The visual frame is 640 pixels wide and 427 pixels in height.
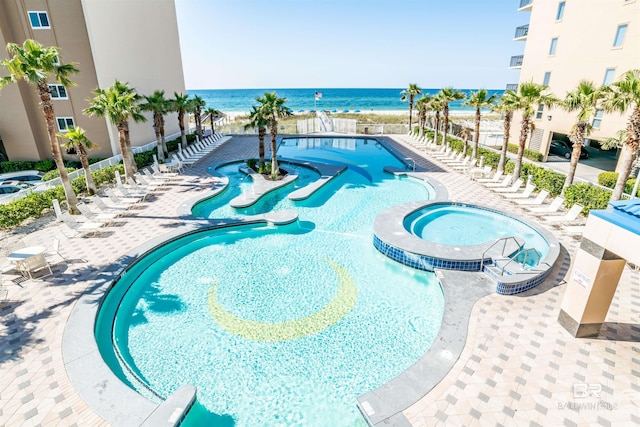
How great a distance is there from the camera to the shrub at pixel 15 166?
22438 millimetres

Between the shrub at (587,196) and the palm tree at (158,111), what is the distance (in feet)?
82.4

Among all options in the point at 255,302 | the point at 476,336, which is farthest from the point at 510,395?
the point at 255,302

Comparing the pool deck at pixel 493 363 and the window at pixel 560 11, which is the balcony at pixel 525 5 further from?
the pool deck at pixel 493 363

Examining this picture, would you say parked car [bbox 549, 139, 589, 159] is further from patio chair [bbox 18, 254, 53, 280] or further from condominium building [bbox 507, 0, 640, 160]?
patio chair [bbox 18, 254, 53, 280]

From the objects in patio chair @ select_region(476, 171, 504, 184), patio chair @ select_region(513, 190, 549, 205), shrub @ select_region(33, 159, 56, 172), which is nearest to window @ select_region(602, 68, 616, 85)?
patio chair @ select_region(476, 171, 504, 184)

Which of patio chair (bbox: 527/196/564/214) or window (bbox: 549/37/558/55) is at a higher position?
window (bbox: 549/37/558/55)

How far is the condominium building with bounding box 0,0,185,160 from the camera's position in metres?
21.1

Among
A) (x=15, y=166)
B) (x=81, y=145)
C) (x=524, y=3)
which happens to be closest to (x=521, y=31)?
(x=524, y=3)

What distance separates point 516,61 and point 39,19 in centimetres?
3658

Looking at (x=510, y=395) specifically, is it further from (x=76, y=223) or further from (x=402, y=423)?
(x=76, y=223)

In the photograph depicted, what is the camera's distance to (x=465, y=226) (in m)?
15.1

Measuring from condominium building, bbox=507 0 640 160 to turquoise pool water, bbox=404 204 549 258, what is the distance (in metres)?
10.6

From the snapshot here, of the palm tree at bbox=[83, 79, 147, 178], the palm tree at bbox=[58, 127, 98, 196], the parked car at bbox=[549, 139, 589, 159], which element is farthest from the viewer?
the parked car at bbox=[549, 139, 589, 159]

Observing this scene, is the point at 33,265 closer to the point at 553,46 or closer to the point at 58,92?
the point at 58,92
